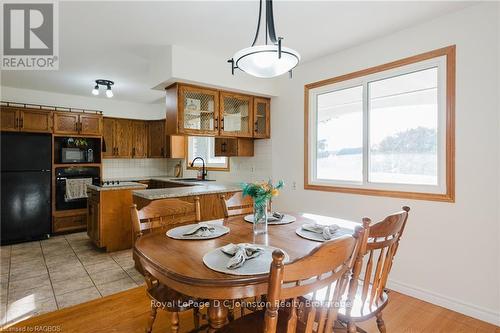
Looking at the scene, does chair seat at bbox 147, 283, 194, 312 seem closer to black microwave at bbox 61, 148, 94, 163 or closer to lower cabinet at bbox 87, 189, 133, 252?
lower cabinet at bbox 87, 189, 133, 252

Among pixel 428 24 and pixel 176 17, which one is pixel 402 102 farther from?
pixel 176 17

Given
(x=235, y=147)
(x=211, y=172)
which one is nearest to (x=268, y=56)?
(x=235, y=147)

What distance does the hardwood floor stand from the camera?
77.9 inches

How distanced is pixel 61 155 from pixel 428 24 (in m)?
5.14

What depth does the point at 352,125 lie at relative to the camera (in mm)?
2990

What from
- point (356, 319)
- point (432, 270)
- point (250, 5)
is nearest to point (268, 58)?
point (250, 5)

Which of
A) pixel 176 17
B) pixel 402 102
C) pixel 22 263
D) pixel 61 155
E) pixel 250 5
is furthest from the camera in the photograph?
pixel 61 155

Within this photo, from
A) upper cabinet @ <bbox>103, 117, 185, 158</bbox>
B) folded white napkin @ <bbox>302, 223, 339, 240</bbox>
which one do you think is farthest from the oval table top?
upper cabinet @ <bbox>103, 117, 185, 158</bbox>

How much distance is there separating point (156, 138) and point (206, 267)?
492 centimetres

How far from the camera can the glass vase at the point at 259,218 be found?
5.57 ft

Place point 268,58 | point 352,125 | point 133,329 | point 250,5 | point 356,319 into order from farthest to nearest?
point 352,125 < point 250,5 < point 133,329 < point 268,58 < point 356,319

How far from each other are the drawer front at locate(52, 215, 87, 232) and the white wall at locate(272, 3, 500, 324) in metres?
4.53

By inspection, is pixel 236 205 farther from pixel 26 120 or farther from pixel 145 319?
pixel 26 120
